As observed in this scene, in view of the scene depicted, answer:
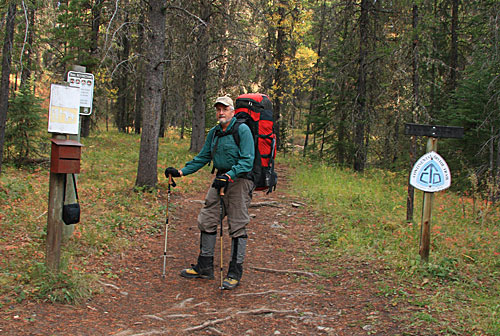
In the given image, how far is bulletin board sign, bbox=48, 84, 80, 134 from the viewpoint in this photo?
445 centimetres

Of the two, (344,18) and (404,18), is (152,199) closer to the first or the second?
(404,18)

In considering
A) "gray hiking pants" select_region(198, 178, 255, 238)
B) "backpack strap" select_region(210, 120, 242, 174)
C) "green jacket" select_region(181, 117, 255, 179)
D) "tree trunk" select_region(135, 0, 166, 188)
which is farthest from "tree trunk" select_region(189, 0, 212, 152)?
"gray hiking pants" select_region(198, 178, 255, 238)

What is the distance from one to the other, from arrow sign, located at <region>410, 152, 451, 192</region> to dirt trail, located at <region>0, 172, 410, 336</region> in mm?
1418

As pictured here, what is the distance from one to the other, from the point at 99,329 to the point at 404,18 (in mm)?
11136

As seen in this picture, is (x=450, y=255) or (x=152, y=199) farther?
(x=152, y=199)

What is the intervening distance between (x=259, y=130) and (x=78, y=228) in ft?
11.2

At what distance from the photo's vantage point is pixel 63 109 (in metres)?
4.53

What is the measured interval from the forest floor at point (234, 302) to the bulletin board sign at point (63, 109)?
6.31 feet

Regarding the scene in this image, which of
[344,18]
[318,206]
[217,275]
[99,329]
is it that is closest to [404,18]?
[344,18]

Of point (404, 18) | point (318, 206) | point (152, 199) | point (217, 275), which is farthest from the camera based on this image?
point (404, 18)

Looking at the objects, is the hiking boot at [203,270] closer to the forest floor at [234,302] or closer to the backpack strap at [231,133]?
the forest floor at [234,302]

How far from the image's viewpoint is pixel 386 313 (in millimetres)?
4445

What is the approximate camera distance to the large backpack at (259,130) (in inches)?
221

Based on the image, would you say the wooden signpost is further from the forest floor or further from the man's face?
the man's face
